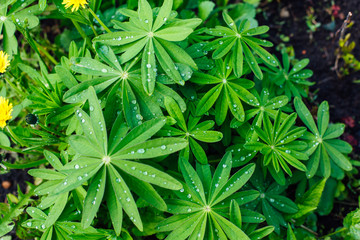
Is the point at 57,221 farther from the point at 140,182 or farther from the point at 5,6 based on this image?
the point at 5,6

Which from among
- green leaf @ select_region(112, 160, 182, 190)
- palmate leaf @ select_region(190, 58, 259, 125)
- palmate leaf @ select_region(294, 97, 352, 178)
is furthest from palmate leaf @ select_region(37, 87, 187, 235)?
palmate leaf @ select_region(294, 97, 352, 178)

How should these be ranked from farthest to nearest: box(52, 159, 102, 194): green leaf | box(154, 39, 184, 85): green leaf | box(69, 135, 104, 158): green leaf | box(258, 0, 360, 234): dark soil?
box(258, 0, 360, 234): dark soil < box(154, 39, 184, 85): green leaf < box(69, 135, 104, 158): green leaf < box(52, 159, 102, 194): green leaf

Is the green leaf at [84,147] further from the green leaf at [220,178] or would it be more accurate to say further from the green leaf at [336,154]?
the green leaf at [336,154]

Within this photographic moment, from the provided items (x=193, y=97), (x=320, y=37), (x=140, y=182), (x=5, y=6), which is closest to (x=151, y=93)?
(x=193, y=97)

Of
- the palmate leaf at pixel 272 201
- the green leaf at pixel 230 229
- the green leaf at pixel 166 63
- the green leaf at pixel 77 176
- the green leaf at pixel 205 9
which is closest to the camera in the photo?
the green leaf at pixel 77 176

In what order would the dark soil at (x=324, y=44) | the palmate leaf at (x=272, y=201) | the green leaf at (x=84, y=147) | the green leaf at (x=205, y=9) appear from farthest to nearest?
the dark soil at (x=324, y=44) → the green leaf at (x=205, y=9) → the palmate leaf at (x=272, y=201) → the green leaf at (x=84, y=147)

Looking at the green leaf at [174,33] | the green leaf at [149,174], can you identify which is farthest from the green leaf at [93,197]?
the green leaf at [174,33]

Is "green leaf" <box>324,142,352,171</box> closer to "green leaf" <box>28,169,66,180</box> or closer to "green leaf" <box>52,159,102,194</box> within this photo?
"green leaf" <box>52,159,102,194</box>
